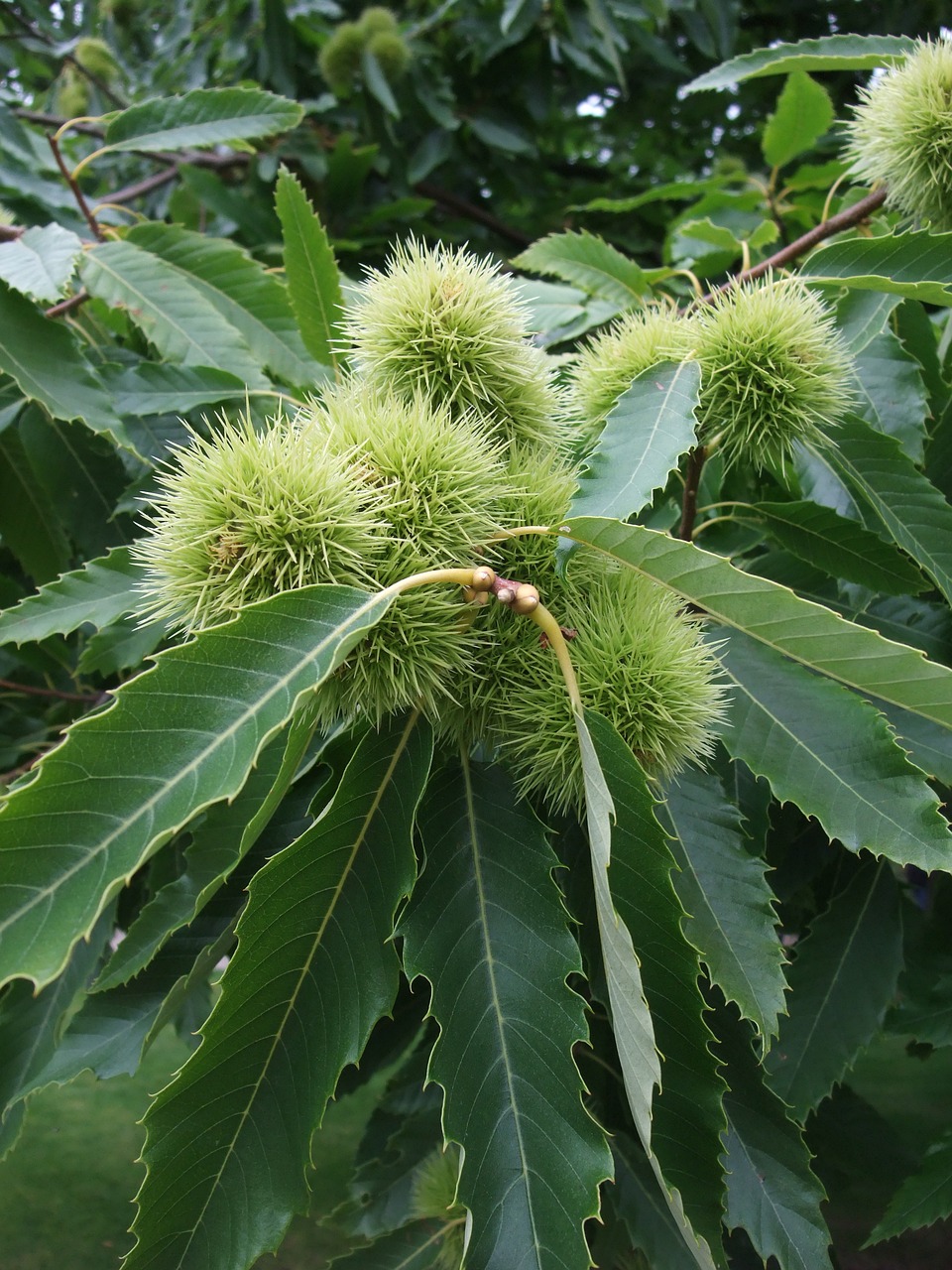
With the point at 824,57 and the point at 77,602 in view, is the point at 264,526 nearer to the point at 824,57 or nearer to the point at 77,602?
the point at 77,602

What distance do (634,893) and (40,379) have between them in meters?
1.09

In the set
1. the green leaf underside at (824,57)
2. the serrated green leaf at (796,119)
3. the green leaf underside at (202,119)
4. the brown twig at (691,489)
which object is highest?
the serrated green leaf at (796,119)

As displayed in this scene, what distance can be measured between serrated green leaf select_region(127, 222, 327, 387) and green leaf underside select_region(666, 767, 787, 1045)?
3.38ft

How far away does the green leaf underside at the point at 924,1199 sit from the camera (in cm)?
137

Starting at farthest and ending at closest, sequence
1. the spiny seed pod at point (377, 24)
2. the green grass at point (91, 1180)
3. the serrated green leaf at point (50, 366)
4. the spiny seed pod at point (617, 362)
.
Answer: the spiny seed pod at point (377, 24) < the green grass at point (91, 1180) < the serrated green leaf at point (50, 366) < the spiny seed pod at point (617, 362)

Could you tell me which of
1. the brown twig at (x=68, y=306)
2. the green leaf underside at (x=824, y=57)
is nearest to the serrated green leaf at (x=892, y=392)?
the green leaf underside at (x=824, y=57)

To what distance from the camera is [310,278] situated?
140 centimetres

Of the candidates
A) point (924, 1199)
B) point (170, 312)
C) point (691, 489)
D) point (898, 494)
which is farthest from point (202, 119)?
point (924, 1199)

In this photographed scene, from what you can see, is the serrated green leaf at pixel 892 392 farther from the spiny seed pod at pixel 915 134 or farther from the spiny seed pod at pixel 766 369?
the spiny seed pod at pixel 766 369

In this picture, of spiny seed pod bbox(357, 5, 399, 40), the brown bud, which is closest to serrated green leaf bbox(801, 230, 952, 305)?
the brown bud

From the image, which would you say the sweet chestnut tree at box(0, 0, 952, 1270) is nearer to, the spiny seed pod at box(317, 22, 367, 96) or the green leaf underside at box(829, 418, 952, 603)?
the green leaf underside at box(829, 418, 952, 603)

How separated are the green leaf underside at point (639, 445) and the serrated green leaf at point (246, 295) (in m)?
0.81

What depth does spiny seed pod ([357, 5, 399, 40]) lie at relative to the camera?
3170 millimetres

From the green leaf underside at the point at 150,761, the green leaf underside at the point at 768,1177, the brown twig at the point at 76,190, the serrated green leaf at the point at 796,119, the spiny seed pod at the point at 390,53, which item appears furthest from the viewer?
the spiny seed pod at the point at 390,53
